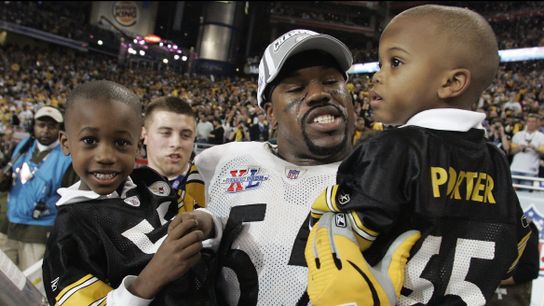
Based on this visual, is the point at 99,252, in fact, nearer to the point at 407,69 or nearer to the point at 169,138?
the point at 407,69

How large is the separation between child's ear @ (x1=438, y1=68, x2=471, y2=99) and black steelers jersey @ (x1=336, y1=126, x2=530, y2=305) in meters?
0.10

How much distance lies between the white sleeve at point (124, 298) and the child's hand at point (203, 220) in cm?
22

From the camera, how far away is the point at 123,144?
1479 millimetres

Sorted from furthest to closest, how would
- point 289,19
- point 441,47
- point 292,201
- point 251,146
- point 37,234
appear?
point 289,19, point 37,234, point 251,146, point 292,201, point 441,47

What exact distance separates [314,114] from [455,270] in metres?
0.67

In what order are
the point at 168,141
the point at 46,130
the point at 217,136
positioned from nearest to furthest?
the point at 168,141
the point at 46,130
the point at 217,136

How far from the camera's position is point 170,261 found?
116cm

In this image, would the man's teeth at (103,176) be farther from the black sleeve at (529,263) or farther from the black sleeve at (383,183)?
the black sleeve at (529,263)

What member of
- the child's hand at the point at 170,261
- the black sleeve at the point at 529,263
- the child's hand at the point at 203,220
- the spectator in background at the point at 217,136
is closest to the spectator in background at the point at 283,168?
the child's hand at the point at 203,220

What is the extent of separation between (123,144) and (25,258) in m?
2.85

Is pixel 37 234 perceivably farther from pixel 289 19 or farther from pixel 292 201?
pixel 289 19

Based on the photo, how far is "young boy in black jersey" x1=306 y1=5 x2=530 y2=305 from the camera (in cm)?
99

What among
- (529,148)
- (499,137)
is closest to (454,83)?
(529,148)

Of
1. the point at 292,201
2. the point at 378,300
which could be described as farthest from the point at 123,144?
the point at 378,300
